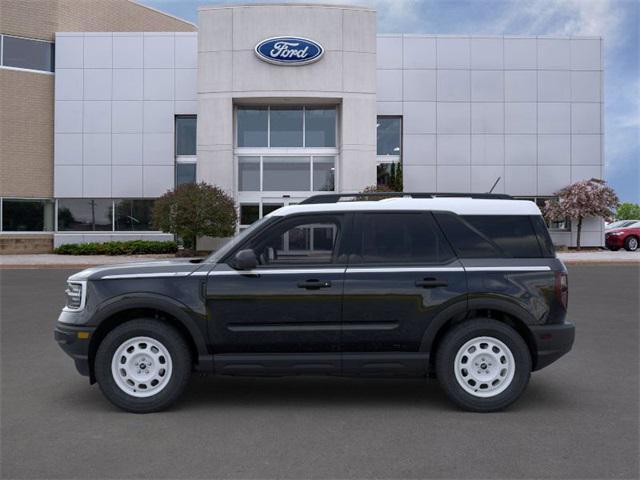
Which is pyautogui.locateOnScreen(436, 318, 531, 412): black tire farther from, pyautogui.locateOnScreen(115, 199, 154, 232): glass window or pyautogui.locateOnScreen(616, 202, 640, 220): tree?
pyautogui.locateOnScreen(616, 202, 640, 220): tree

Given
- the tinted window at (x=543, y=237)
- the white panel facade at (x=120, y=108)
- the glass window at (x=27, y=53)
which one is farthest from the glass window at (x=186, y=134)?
the tinted window at (x=543, y=237)

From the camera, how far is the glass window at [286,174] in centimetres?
2858

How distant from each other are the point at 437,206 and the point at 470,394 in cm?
167

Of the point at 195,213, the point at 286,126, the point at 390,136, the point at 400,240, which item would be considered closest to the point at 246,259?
the point at 400,240

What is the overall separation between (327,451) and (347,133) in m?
24.0

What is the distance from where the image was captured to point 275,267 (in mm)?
5266

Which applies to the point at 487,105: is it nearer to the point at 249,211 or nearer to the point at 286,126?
the point at 286,126

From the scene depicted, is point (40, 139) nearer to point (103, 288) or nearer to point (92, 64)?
point (92, 64)

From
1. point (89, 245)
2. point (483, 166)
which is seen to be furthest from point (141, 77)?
point (483, 166)

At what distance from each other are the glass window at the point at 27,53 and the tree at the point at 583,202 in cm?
2580

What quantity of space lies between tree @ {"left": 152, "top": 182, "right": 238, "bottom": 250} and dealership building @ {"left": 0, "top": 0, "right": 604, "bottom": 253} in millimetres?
3398

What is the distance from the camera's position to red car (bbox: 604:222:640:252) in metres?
31.0

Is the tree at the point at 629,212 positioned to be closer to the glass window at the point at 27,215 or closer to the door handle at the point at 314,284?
the glass window at the point at 27,215

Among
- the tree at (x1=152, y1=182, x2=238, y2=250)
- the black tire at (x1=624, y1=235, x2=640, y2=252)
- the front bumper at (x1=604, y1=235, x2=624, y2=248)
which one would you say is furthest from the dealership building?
the tree at (x1=152, y1=182, x2=238, y2=250)
